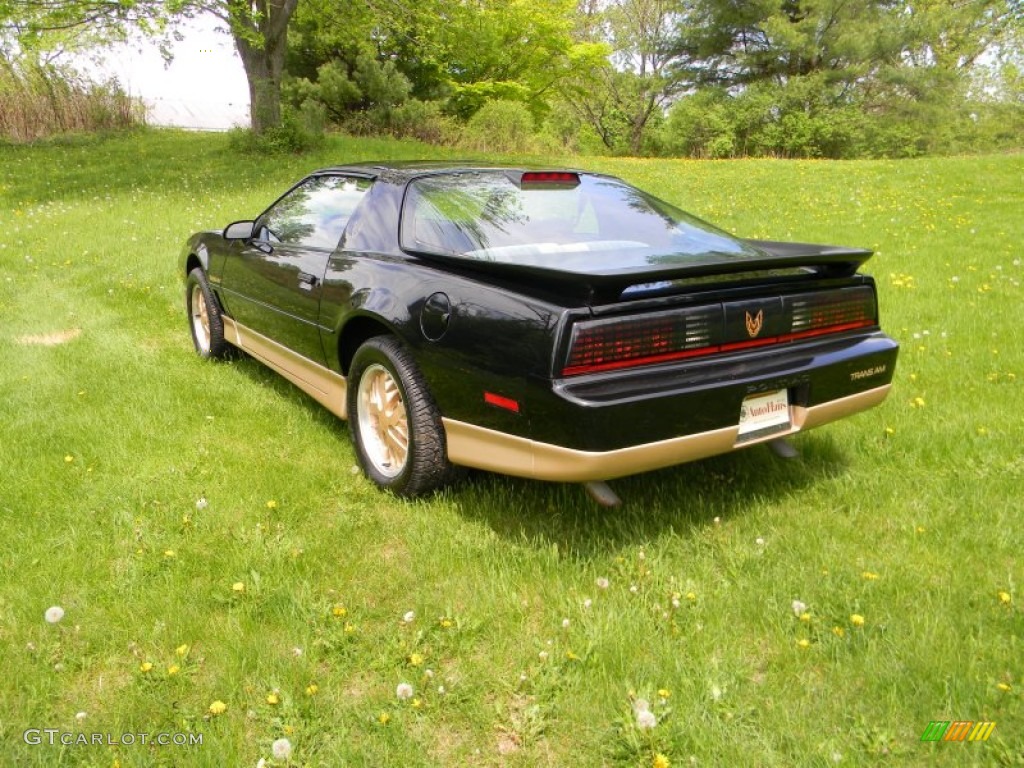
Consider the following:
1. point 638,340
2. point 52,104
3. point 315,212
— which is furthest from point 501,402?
point 52,104

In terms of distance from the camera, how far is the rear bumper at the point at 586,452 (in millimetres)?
2320

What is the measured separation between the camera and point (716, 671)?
6.63 ft

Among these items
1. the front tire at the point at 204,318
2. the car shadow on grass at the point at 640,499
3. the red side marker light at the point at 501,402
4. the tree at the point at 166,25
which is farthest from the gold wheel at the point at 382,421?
the tree at the point at 166,25

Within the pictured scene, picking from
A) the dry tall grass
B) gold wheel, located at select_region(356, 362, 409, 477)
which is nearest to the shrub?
the dry tall grass

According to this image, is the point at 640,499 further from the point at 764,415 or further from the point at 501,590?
the point at 501,590

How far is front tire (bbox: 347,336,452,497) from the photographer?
287 cm

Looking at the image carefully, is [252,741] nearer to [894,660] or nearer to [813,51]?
[894,660]

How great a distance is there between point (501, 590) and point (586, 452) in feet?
1.83

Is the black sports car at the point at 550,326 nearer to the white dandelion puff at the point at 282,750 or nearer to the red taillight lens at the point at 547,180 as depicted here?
the red taillight lens at the point at 547,180

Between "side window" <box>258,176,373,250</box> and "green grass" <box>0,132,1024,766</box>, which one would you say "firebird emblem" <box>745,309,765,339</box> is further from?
"side window" <box>258,176,373,250</box>

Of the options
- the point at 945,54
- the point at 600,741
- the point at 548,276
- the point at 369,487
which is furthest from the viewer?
the point at 945,54

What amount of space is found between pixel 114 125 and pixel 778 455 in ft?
65.5

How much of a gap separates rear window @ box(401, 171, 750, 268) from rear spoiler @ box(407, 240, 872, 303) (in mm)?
95

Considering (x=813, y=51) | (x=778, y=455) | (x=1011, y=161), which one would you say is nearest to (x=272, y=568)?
(x=778, y=455)
